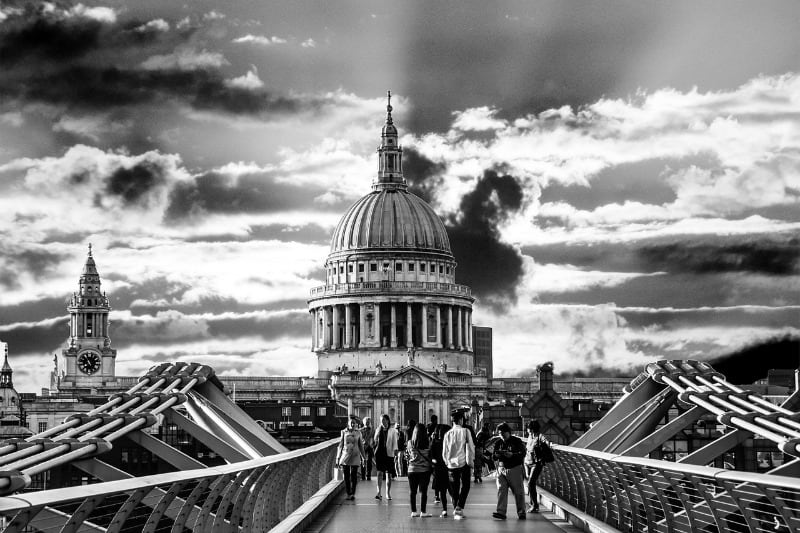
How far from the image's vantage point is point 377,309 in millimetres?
188000

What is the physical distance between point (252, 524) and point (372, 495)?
16.1 meters

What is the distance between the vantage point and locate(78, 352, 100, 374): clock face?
19238 centimetres

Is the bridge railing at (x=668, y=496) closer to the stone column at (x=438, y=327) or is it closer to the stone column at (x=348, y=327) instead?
the stone column at (x=348, y=327)

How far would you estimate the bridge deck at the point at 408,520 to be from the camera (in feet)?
88.4

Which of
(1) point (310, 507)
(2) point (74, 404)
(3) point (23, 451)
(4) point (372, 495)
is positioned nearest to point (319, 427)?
(2) point (74, 404)

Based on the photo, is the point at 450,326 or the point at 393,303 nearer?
the point at 393,303

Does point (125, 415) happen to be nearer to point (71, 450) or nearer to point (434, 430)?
point (71, 450)

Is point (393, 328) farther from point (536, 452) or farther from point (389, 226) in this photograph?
point (536, 452)

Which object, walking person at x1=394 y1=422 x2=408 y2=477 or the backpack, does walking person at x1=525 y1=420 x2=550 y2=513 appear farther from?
walking person at x1=394 y1=422 x2=408 y2=477

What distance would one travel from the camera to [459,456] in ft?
96.4

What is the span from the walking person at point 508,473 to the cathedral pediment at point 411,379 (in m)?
147

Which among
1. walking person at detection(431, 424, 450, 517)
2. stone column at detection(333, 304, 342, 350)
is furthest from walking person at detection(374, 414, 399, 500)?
stone column at detection(333, 304, 342, 350)

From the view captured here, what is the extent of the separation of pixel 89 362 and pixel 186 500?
179 meters

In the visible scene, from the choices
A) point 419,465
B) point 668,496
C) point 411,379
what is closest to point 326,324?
point 411,379
